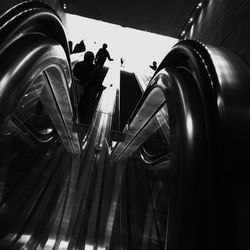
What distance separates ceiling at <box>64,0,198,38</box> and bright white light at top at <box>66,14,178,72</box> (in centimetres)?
107

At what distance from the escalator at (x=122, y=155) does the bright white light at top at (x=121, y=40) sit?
12.4 metres

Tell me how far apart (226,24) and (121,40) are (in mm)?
10508

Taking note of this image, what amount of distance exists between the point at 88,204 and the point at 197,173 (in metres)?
2.08

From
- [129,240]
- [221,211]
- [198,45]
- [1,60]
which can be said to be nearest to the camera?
[221,211]

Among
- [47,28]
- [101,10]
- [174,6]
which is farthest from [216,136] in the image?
[101,10]

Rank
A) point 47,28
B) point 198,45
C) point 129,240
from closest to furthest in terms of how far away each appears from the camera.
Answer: point 198,45 < point 47,28 < point 129,240

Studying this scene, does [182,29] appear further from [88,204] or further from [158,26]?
[88,204]

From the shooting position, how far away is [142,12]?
13.5 m

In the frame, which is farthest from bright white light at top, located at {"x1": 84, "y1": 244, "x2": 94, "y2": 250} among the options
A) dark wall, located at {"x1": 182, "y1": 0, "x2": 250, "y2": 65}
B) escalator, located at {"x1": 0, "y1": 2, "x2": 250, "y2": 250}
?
dark wall, located at {"x1": 182, "y1": 0, "x2": 250, "y2": 65}

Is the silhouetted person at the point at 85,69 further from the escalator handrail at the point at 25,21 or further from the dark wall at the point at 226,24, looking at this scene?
the escalator handrail at the point at 25,21

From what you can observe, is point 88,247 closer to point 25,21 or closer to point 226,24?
point 25,21

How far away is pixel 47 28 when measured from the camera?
1.62 metres

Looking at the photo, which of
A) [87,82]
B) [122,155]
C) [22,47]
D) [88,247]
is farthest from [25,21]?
[87,82]

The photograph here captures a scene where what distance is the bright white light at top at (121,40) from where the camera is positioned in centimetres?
1647
